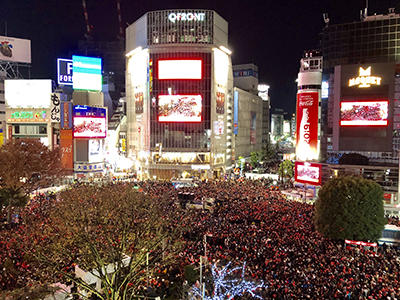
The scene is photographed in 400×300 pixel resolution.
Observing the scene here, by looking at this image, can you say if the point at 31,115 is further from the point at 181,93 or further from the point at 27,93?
the point at 181,93

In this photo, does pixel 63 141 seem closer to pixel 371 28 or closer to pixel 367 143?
pixel 367 143

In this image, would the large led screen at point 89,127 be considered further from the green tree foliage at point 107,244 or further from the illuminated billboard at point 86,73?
the green tree foliage at point 107,244

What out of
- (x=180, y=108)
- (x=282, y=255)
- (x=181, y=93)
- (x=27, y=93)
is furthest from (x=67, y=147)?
(x=282, y=255)

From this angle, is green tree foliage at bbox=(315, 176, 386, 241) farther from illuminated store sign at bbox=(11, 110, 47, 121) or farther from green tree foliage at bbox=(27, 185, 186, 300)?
illuminated store sign at bbox=(11, 110, 47, 121)

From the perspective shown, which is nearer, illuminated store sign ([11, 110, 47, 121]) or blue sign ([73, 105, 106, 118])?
blue sign ([73, 105, 106, 118])

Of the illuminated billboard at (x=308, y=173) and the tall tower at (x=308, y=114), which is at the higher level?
the tall tower at (x=308, y=114)

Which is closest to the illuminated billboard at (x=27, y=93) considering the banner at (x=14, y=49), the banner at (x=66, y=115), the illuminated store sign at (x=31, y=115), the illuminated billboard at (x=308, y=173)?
the illuminated store sign at (x=31, y=115)

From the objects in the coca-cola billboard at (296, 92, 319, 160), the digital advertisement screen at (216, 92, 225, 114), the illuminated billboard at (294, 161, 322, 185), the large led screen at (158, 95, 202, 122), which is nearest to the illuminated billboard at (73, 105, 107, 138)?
the large led screen at (158, 95, 202, 122)
